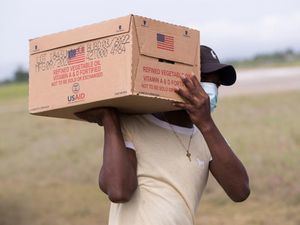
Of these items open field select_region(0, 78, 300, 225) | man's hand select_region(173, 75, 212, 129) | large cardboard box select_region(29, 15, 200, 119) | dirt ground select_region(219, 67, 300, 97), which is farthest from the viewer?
dirt ground select_region(219, 67, 300, 97)

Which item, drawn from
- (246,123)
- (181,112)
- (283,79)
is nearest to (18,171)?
(246,123)

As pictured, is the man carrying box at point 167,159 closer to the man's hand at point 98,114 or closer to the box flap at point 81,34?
the man's hand at point 98,114

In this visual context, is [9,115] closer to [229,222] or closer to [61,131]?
[61,131]

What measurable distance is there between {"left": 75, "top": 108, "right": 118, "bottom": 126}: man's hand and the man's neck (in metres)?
0.22

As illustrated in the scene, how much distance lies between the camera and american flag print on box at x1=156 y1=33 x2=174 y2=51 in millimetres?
3504

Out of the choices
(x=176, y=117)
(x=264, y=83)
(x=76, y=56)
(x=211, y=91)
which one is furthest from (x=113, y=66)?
(x=264, y=83)

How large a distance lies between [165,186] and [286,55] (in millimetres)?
40665

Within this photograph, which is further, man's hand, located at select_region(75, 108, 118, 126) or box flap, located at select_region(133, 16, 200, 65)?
man's hand, located at select_region(75, 108, 118, 126)

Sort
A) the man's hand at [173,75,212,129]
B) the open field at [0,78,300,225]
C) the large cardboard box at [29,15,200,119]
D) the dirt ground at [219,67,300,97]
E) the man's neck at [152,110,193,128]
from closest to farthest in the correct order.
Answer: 1. the large cardboard box at [29,15,200,119]
2. the man's hand at [173,75,212,129]
3. the man's neck at [152,110,193,128]
4. the open field at [0,78,300,225]
5. the dirt ground at [219,67,300,97]

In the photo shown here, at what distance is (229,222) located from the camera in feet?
39.6

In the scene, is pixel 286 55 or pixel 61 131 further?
pixel 286 55

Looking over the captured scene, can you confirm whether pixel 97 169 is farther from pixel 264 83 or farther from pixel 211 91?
pixel 211 91

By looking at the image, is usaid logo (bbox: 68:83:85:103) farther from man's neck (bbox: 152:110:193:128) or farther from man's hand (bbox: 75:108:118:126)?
man's neck (bbox: 152:110:193:128)

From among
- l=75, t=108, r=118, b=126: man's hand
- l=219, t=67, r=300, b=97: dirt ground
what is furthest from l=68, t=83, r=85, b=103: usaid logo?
l=219, t=67, r=300, b=97: dirt ground
